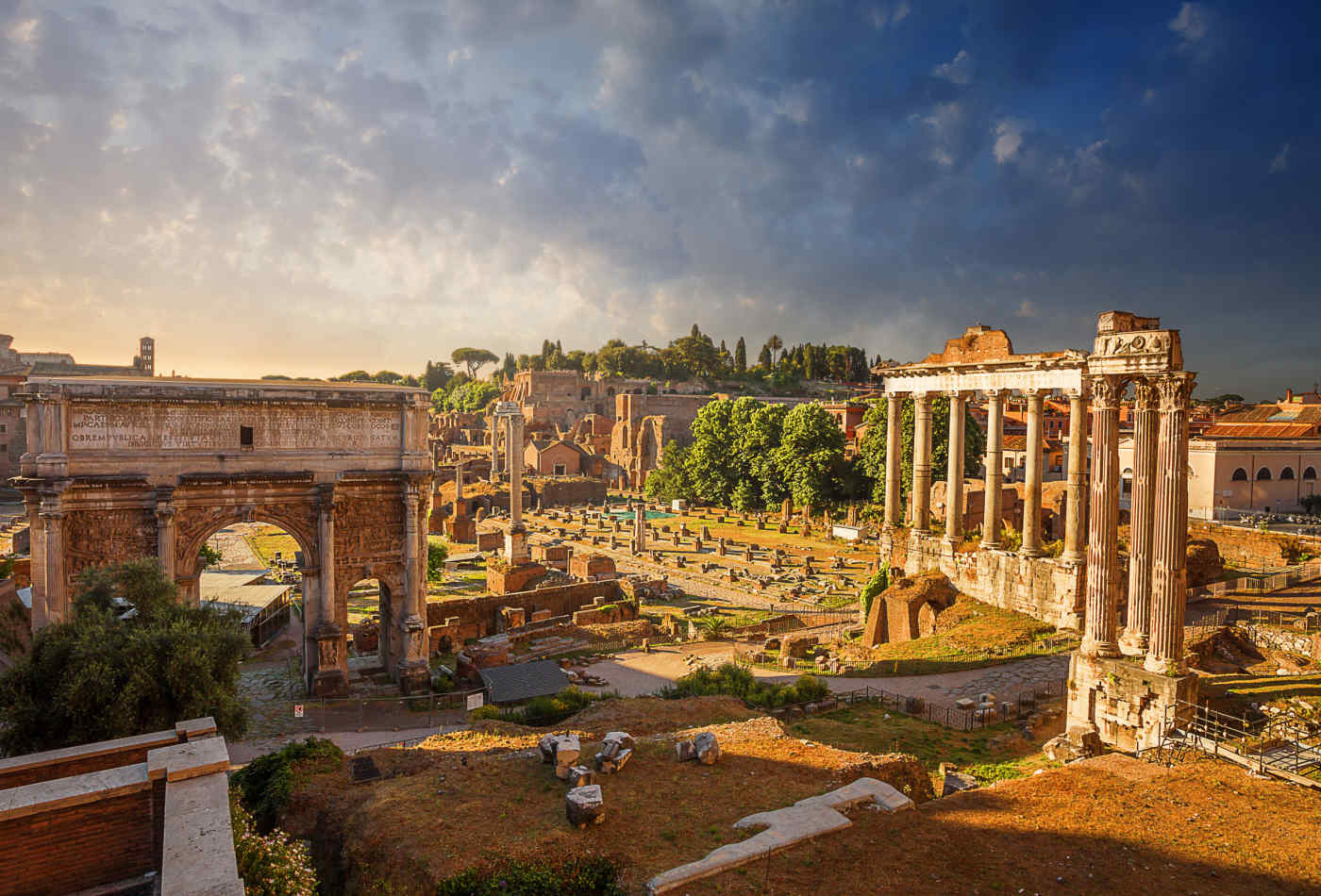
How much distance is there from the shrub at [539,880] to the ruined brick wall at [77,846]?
115 inches

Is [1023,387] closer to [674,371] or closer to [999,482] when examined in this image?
[999,482]

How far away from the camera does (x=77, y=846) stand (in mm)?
7008

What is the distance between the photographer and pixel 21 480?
54.8 ft

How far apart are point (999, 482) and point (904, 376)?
16.7 feet

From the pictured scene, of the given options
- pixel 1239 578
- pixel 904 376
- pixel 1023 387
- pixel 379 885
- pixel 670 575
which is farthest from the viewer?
pixel 670 575

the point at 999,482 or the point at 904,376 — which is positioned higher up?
the point at 904,376

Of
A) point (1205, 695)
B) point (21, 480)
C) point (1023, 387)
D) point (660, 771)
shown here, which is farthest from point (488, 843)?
point (1023, 387)

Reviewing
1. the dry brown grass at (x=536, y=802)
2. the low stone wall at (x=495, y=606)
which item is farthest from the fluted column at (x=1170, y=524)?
the low stone wall at (x=495, y=606)

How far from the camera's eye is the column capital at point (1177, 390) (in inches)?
521

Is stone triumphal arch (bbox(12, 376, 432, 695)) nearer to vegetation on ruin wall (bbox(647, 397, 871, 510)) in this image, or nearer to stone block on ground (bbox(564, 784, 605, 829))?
stone block on ground (bbox(564, 784, 605, 829))

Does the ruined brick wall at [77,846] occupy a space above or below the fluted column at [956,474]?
below

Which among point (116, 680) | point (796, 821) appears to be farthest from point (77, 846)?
point (796, 821)

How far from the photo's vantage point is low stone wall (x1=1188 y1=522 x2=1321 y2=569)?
91.1ft

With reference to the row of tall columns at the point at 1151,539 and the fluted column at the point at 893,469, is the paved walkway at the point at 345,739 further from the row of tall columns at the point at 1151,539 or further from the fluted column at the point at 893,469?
the fluted column at the point at 893,469
